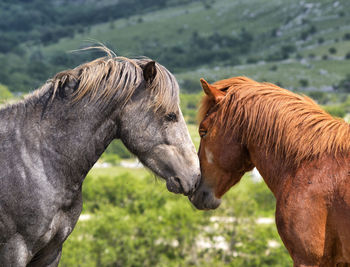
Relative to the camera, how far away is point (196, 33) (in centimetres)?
16975

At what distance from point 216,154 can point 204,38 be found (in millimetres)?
165031

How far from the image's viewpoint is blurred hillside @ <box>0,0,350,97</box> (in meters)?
134

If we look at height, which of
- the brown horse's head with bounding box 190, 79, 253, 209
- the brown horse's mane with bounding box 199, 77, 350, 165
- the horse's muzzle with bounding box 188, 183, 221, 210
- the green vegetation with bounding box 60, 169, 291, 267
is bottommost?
the green vegetation with bounding box 60, 169, 291, 267

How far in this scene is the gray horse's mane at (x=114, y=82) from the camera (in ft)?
15.2

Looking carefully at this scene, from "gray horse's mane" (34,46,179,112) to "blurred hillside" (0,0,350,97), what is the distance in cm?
11356

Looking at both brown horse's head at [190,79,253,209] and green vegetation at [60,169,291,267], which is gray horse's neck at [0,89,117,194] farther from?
green vegetation at [60,169,291,267]

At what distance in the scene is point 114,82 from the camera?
4668mm

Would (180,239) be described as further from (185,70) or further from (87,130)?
(185,70)

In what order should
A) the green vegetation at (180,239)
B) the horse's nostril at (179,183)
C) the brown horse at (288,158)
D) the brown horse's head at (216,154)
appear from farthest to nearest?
the green vegetation at (180,239) < the brown horse's head at (216,154) < the horse's nostril at (179,183) < the brown horse at (288,158)

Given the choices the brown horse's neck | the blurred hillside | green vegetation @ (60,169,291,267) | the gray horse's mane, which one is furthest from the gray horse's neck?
the blurred hillside

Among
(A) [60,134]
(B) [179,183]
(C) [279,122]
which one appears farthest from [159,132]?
(C) [279,122]

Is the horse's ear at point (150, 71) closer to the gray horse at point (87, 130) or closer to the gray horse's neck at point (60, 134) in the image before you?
the gray horse at point (87, 130)

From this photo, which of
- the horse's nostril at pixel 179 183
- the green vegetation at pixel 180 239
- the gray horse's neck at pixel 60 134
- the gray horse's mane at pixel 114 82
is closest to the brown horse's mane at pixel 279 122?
the gray horse's mane at pixel 114 82

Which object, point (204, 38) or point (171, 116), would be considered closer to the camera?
point (171, 116)
